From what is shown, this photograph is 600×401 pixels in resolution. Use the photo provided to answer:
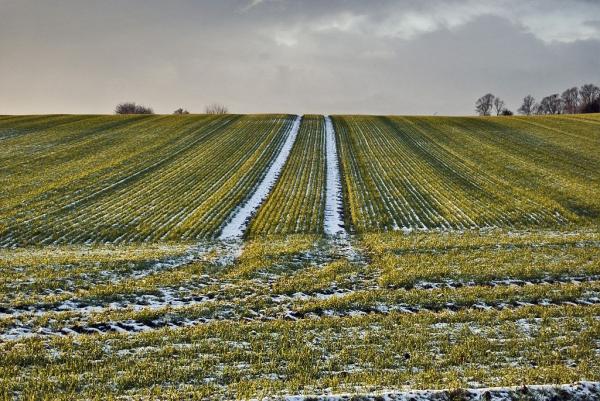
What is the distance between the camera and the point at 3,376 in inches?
359

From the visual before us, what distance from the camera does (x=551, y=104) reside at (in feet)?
585

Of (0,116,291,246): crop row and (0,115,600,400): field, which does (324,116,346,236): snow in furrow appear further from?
(0,116,291,246): crop row

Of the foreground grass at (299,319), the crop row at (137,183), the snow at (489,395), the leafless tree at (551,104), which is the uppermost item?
the leafless tree at (551,104)

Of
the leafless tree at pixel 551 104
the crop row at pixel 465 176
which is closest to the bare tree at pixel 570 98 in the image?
the leafless tree at pixel 551 104

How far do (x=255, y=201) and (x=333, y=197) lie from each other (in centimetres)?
575

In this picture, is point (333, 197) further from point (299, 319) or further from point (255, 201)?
point (299, 319)

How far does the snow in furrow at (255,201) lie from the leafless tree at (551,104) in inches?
6228

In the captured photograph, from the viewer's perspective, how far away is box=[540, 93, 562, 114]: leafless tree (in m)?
176

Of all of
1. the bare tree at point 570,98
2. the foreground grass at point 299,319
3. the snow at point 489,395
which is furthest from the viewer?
the bare tree at point 570,98

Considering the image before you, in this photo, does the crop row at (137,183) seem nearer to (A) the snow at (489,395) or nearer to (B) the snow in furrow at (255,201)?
(B) the snow in furrow at (255,201)

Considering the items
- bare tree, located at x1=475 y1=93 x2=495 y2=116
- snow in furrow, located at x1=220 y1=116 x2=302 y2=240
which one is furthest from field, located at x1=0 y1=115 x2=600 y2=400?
bare tree, located at x1=475 y1=93 x2=495 y2=116

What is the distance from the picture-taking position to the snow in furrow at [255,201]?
26256mm

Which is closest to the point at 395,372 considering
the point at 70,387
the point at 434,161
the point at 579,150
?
the point at 70,387

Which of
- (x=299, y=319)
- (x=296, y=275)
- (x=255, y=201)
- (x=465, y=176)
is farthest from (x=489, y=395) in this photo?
(x=465, y=176)
